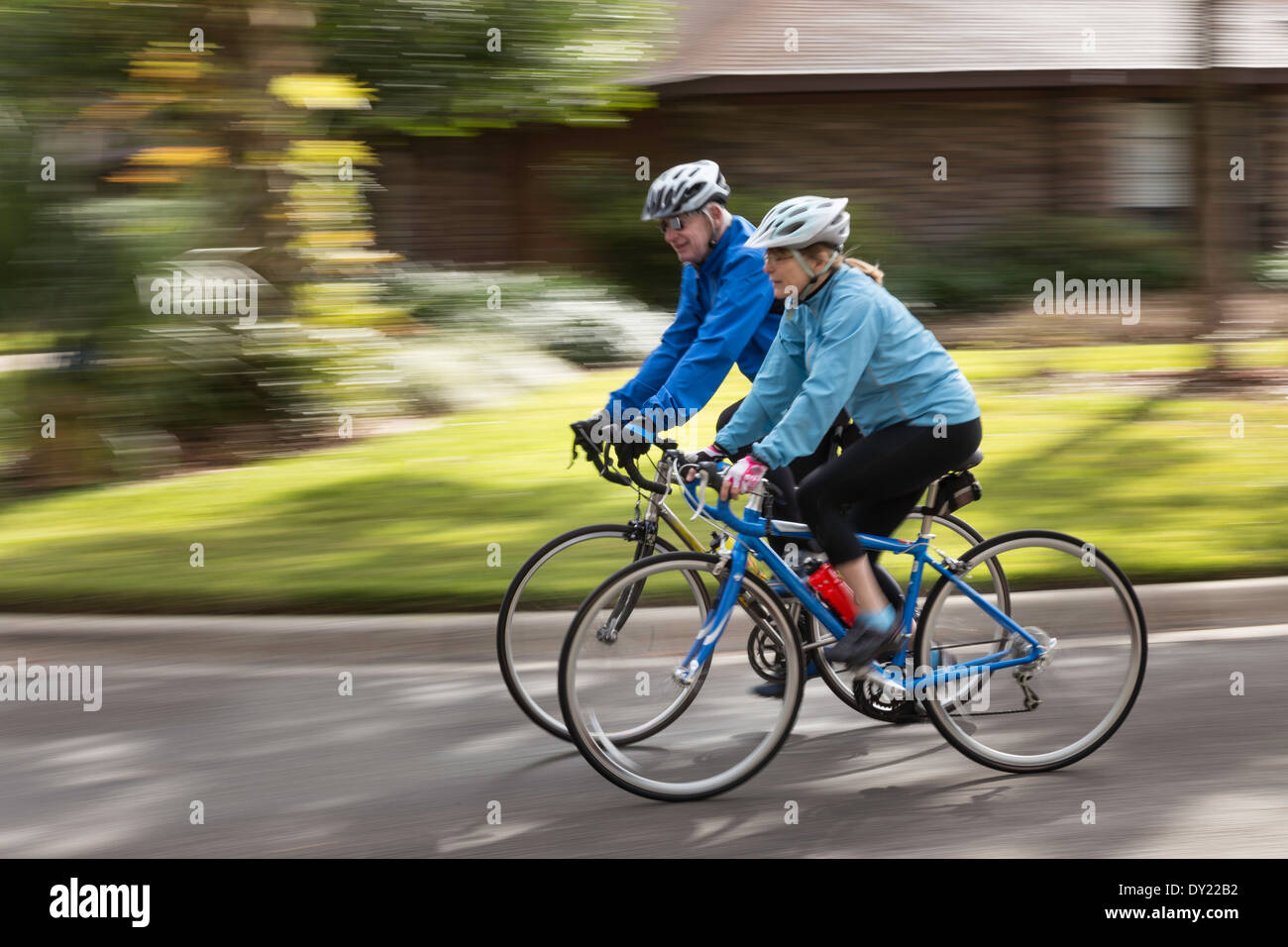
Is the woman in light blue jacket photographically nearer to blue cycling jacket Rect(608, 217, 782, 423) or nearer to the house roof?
blue cycling jacket Rect(608, 217, 782, 423)

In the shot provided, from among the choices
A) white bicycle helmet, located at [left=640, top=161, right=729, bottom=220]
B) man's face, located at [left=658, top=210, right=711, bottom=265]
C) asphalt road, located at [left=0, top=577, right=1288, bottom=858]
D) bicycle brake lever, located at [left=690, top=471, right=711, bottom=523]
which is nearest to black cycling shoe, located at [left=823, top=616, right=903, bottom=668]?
asphalt road, located at [left=0, top=577, right=1288, bottom=858]

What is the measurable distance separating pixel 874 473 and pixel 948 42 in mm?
15881

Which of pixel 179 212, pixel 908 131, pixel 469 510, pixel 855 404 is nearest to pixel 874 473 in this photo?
pixel 855 404

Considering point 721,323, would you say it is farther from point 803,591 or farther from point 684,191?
point 803,591

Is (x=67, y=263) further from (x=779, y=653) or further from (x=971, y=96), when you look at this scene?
(x=971, y=96)

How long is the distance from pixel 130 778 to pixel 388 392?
→ 6536 millimetres

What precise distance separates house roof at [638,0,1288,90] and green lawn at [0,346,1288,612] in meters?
8.00

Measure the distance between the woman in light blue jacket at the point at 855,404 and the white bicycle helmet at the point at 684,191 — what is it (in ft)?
1.33

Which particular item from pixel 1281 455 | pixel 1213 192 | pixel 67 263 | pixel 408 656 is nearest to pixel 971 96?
pixel 1213 192

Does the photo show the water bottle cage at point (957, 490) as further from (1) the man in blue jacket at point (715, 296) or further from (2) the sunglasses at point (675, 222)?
(2) the sunglasses at point (675, 222)

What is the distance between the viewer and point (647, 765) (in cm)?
468

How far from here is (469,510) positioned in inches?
326

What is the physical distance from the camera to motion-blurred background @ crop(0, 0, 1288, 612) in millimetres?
7965

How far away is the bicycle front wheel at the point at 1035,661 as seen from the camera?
456cm
